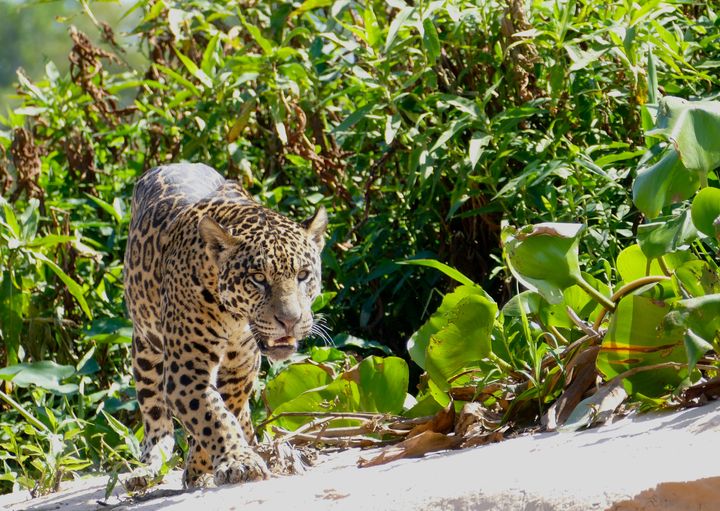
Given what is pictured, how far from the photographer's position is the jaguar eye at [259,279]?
4785 mm

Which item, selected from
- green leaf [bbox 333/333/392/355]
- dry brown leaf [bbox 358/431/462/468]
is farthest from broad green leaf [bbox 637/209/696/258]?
green leaf [bbox 333/333/392/355]

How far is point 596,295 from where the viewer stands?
3.97 meters

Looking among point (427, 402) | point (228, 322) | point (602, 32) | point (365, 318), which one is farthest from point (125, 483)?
point (602, 32)

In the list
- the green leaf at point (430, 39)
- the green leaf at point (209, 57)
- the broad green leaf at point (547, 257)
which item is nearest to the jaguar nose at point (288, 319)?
the broad green leaf at point (547, 257)

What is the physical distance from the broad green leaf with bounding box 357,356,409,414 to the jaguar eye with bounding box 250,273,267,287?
1.59 ft

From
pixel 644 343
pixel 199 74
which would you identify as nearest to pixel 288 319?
pixel 644 343

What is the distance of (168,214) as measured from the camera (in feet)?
18.2

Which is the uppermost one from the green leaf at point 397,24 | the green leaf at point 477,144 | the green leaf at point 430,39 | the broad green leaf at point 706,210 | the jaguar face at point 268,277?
the green leaf at point 397,24

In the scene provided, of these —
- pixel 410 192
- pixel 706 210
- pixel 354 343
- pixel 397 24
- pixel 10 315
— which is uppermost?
pixel 397 24

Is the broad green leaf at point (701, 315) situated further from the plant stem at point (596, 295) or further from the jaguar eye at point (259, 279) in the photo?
the jaguar eye at point (259, 279)

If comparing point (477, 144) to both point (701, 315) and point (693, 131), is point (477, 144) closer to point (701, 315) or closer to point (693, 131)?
point (693, 131)

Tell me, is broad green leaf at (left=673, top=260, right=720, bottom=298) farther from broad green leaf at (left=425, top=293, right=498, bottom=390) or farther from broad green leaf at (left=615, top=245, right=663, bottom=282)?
broad green leaf at (left=425, top=293, right=498, bottom=390)

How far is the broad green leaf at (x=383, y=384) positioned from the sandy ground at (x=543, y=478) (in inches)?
24.6

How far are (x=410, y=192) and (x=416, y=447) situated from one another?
2.39 m
